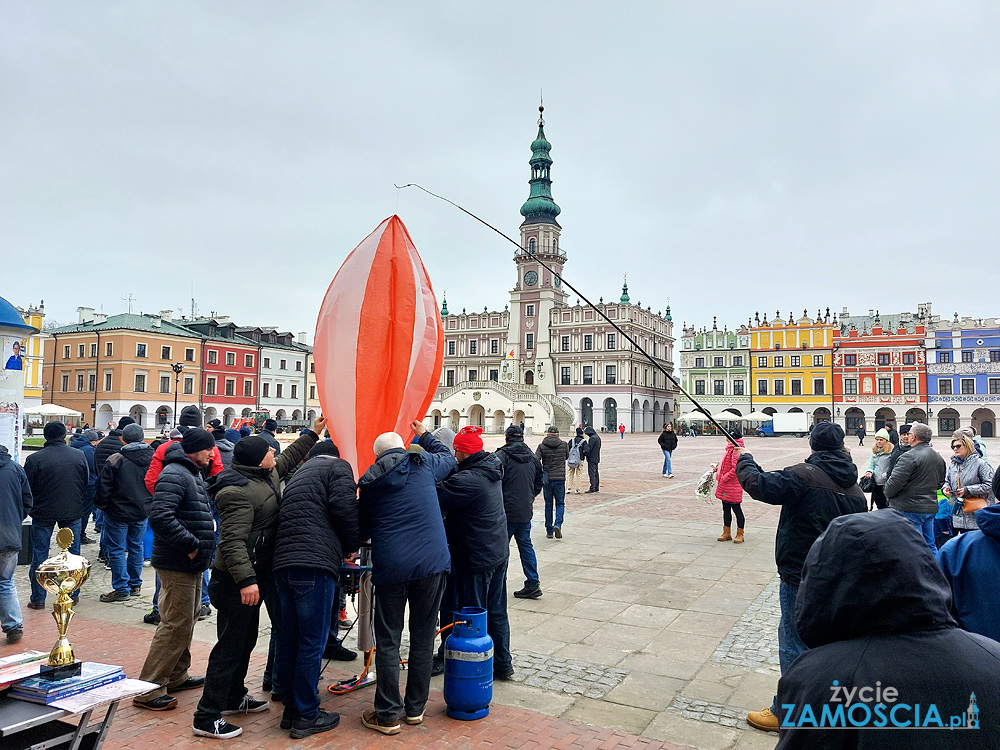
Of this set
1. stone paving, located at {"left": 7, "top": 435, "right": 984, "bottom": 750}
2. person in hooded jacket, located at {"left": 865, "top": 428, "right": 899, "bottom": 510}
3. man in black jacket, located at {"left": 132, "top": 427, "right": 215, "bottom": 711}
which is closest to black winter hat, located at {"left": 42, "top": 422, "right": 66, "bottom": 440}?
stone paving, located at {"left": 7, "top": 435, "right": 984, "bottom": 750}

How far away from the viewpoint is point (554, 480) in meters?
12.2

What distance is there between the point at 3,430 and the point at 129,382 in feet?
159

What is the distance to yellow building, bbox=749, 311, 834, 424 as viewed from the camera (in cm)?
7150

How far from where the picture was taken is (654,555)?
1019 centimetres

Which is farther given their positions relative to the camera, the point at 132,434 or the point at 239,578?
the point at 132,434

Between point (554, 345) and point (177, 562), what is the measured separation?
241 ft

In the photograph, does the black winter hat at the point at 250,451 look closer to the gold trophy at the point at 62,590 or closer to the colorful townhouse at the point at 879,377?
the gold trophy at the point at 62,590

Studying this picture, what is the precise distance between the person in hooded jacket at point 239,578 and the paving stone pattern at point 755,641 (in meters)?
3.92

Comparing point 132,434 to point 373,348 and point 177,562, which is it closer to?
point 177,562

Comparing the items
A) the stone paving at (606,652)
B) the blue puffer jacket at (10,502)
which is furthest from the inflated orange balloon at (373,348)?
the blue puffer jacket at (10,502)

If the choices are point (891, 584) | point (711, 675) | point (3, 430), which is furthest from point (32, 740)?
point (3, 430)

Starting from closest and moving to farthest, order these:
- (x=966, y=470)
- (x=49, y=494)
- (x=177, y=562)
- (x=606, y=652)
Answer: (x=177, y=562) → (x=606, y=652) → (x=49, y=494) → (x=966, y=470)

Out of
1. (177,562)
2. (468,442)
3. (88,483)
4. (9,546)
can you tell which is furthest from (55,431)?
(468,442)

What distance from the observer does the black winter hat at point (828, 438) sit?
16.1 feet
